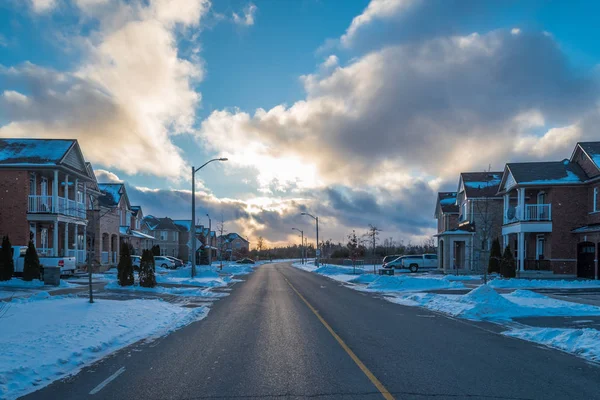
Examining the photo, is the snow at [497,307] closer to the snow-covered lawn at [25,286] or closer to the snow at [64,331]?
the snow at [64,331]

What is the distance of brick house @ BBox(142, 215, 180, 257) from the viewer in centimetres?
8812

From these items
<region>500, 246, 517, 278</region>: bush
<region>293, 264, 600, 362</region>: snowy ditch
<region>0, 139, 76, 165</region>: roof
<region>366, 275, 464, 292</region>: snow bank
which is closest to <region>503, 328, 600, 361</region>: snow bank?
<region>293, 264, 600, 362</region>: snowy ditch

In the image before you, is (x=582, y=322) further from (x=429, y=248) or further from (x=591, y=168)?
(x=429, y=248)

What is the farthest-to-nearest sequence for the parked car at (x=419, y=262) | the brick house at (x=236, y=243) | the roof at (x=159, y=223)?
1. the brick house at (x=236, y=243)
2. the roof at (x=159, y=223)
3. the parked car at (x=419, y=262)

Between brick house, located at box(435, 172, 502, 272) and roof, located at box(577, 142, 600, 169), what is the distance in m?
8.43

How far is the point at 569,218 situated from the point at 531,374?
3131cm

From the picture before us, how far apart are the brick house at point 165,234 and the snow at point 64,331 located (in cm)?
7247

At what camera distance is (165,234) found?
89.2 metres

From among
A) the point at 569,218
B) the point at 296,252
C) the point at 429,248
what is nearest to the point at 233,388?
the point at 569,218

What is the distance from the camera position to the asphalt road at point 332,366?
21.9 feet

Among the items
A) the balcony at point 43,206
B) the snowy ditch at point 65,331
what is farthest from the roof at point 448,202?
the snowy ditch at point 65,331

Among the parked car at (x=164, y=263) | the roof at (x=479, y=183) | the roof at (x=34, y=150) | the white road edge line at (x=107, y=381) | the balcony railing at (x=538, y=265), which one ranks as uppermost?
the roof at (x=34, y=150)

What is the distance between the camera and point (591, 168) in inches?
1352

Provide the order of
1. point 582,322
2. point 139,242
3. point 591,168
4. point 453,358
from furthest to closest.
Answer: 1. point 139,242
2. point 591,168
3. point 582,322
4. point 453,358
